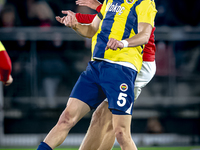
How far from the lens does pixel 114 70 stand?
11.1 ft

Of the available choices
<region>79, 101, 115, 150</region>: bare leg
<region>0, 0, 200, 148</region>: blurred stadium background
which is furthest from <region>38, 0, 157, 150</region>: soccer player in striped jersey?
<region>0, 0, 200, 148</region>: blurred stadium background

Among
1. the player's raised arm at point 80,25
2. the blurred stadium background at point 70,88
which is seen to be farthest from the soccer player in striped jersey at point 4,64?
the blurred stadium background at point 70,88

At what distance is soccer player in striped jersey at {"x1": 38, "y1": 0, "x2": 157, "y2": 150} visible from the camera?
326cm

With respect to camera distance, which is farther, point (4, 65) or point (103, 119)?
point (103, 119)

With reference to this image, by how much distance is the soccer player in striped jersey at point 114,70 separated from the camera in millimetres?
3260

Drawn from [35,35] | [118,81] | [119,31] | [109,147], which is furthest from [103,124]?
[35,35]

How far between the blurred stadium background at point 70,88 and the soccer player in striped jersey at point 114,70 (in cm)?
271

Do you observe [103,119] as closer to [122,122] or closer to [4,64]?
[122,122]

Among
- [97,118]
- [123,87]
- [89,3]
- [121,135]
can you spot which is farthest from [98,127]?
[89,3]

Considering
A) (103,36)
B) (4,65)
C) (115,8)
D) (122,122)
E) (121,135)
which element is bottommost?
(121,135)

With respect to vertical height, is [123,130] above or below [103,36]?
below

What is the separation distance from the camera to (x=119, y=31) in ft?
11.2

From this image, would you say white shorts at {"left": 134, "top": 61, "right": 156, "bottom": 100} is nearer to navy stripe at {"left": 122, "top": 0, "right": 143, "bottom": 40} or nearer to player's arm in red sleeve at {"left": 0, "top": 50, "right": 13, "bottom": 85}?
navy stripe at {"left": 122, "top": 0, "right": 143, "bottom": 40}

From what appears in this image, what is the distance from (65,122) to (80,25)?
0.96 meters
